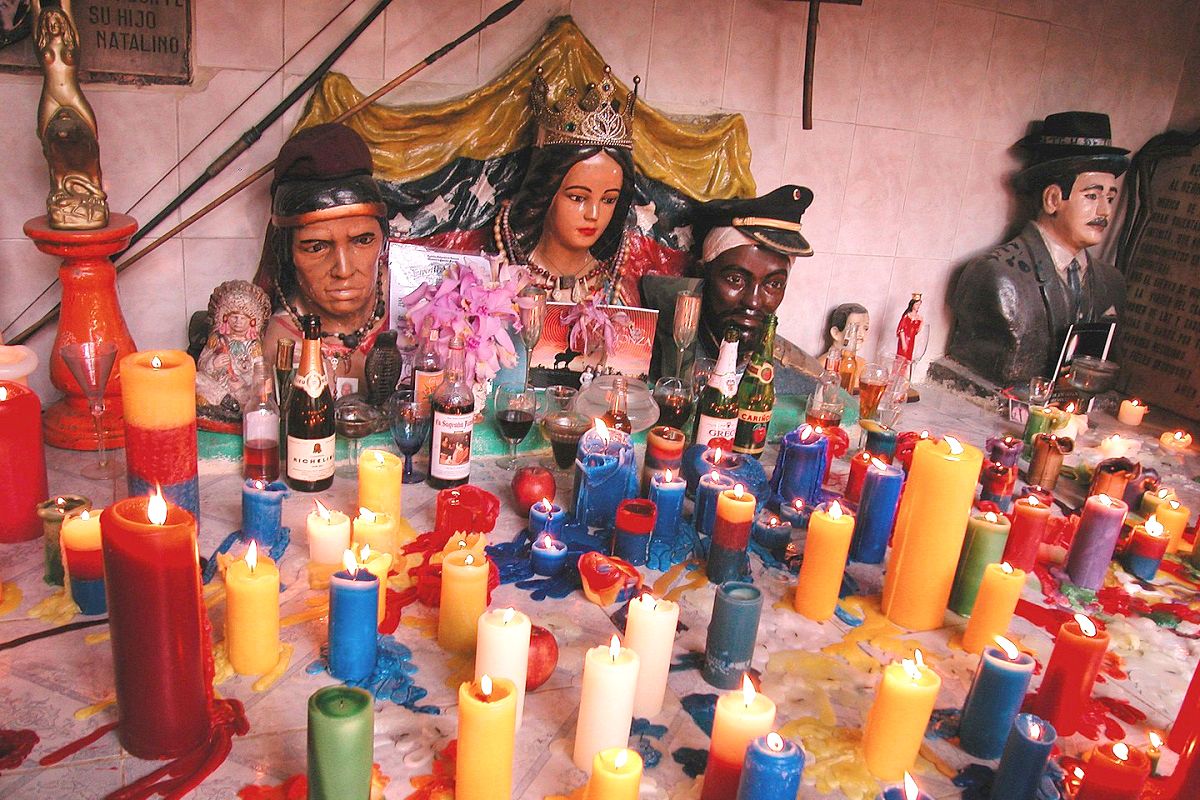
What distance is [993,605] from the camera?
1464 mm

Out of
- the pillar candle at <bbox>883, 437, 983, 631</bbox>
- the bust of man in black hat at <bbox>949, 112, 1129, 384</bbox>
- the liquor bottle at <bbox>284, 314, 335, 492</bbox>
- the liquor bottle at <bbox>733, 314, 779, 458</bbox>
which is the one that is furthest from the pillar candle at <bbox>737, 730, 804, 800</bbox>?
the bust of man in black hat at <bbox>949, 112, 1129, 384</bbox>

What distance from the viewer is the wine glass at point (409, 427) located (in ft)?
5.94

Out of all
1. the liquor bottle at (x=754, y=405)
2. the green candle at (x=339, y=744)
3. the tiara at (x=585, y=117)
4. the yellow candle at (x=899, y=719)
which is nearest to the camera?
the green candle at (x=339, y=744)

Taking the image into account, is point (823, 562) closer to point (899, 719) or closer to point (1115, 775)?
point (899, 719)

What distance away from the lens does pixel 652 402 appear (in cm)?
224

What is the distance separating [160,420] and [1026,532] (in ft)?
5.17

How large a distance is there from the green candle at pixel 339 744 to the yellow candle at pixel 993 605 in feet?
3.34

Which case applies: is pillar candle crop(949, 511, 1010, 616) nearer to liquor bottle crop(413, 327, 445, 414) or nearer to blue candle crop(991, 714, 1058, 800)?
blue candle crop(991, 714, 1058, 800)

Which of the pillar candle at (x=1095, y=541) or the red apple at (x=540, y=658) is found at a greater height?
the pillar candle at (x=1095, y=541)

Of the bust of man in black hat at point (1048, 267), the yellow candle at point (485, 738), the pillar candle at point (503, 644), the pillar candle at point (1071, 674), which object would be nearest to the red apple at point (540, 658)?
the pillar candle at point (503, 644)

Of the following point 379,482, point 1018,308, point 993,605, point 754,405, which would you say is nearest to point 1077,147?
point 1018,308

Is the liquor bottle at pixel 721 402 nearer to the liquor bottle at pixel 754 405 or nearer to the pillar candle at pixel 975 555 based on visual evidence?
the liquor bottle at pixel 754 405

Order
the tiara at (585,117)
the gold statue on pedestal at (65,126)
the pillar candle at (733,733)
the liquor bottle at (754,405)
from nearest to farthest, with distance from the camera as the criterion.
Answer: the pillar candle at (733,733) → the gold statue on pedestal at (65,126) → the liquor bottle at (754,405) → the tiara at (585,117)

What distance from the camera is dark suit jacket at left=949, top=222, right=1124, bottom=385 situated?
3.10m
